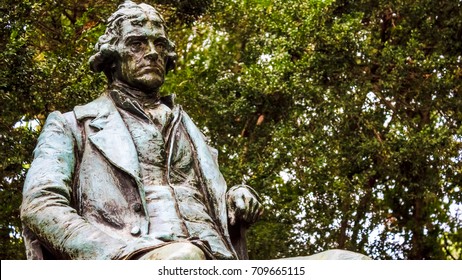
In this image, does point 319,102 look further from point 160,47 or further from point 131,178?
point 131,178

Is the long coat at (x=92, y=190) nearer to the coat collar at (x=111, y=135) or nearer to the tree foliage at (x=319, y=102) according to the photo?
the coat collar at (x=111, y=135)

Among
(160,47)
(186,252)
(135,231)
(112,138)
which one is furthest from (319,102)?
(186,252)

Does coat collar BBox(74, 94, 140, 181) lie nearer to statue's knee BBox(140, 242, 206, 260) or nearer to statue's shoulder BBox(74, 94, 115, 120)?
statue's shoulder BBox(74, 94, 115, 120)

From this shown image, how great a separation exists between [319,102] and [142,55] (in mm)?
9368

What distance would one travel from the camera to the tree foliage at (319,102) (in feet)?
58.3

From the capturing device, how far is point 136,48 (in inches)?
361

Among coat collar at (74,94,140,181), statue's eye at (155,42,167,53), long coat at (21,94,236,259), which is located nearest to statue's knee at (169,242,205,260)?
long coat at (21,94,236,259)

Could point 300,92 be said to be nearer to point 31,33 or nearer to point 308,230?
point 308,230

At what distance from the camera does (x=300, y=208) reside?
18234 mm

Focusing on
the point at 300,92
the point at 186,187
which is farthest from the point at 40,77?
the point at 186,187

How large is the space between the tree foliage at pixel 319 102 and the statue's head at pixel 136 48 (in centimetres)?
736

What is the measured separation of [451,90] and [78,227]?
11.3 metres

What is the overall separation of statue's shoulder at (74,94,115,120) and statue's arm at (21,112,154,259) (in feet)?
0.90

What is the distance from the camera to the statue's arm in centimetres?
805
